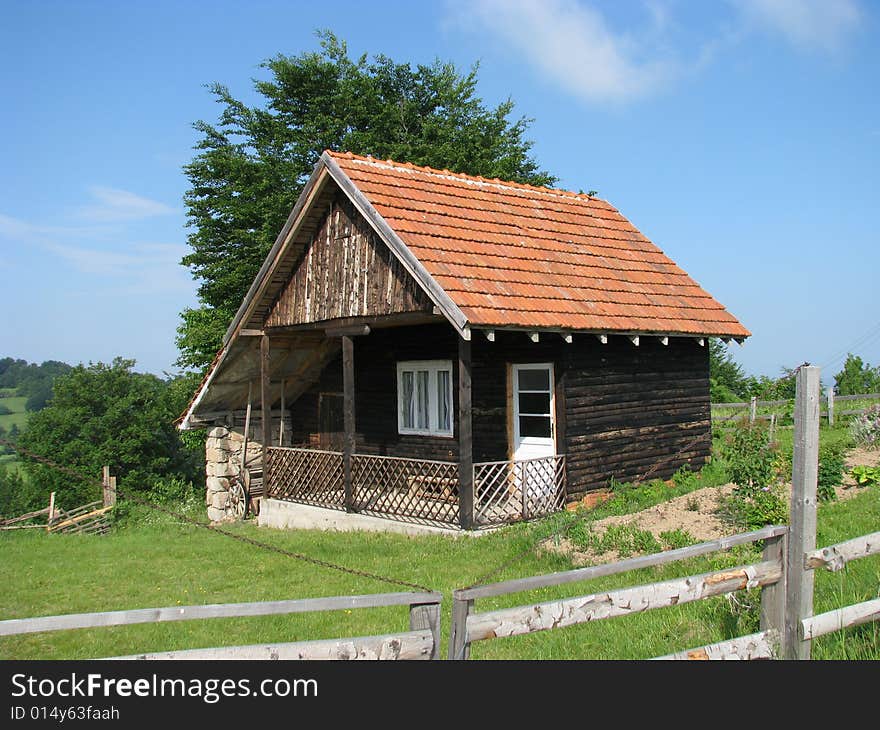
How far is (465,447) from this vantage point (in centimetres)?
1261

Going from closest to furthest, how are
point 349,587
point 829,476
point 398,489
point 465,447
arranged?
point 349,587
point 829,476
point 465,447
point 398,489

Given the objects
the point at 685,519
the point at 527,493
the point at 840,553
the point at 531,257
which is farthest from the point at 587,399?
the point at 840,553

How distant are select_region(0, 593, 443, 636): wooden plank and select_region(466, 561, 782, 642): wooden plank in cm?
38

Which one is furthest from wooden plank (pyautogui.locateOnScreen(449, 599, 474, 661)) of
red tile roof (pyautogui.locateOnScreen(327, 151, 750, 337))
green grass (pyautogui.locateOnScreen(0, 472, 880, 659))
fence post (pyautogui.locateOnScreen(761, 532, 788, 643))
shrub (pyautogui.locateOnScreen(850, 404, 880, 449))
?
shrub (pyautogui.locateOnScreen(850, 404, 880, 449))

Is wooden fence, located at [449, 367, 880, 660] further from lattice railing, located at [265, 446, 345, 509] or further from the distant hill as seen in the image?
the distant hill

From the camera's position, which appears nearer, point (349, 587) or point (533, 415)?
point (349, 587)

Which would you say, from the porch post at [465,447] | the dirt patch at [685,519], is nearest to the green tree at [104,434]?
the porch post at [465,447]

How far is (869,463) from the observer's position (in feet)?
44.8

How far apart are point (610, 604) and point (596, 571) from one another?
0.22 meters

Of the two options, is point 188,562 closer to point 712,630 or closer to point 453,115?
point 712,630

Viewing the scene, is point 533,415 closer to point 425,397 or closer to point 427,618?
point 425,397

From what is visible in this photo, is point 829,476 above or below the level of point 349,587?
above

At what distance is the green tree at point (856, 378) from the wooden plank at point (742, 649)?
94.4 ft

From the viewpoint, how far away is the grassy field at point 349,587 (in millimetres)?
6891
